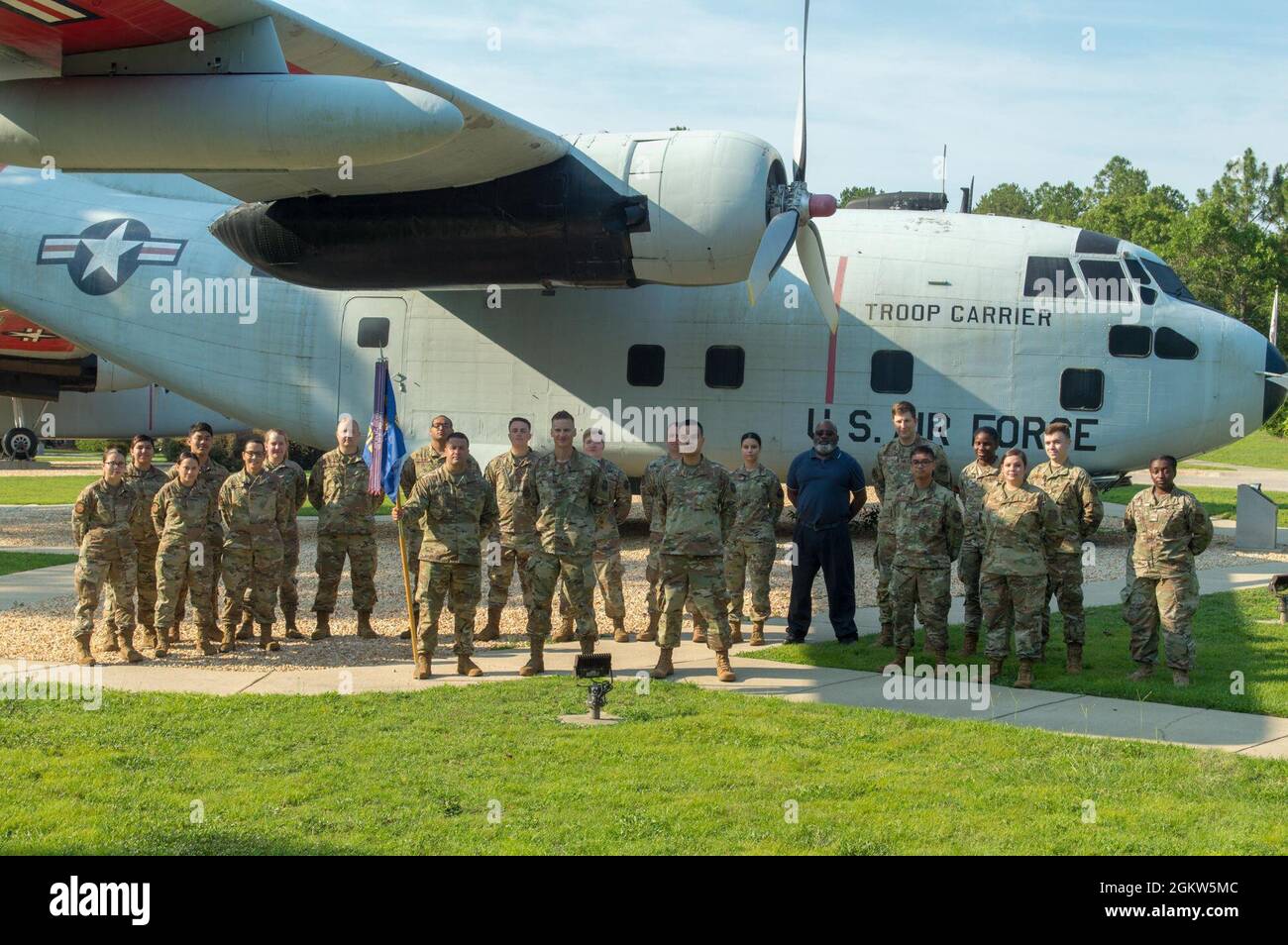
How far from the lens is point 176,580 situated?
10430 mm

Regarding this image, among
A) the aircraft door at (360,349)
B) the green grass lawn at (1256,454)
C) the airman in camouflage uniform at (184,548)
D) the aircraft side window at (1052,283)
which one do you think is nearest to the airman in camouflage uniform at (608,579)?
the airman in camouflage uniform at (184,548)

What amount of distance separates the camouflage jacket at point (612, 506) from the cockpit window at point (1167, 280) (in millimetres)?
8650

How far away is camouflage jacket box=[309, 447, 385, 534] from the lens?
37.2 ft

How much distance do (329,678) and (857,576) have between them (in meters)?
7.32

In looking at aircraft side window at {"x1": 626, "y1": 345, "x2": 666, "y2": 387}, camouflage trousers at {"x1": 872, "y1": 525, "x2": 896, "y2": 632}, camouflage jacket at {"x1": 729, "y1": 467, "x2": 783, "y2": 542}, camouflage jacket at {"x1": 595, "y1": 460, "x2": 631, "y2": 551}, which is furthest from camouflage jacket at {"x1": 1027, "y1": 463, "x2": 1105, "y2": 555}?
aircraft side window at {"x1": 626, "y1": 345, "x2": 666, "y2": 387}

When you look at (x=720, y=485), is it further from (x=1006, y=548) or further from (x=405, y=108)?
(x=405, y=108)

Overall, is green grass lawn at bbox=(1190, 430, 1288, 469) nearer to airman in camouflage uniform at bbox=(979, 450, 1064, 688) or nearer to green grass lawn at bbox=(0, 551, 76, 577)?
airman in camouflage uniform at bbox=(979, 450, 1064, 688)

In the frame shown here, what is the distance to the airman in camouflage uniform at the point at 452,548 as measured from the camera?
31.9ft

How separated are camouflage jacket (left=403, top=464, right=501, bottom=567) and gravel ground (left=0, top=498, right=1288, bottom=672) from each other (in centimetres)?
124

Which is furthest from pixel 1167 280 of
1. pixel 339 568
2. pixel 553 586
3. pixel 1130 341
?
pixel 339 568

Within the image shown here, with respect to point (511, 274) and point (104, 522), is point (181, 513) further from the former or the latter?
point (511, 274)

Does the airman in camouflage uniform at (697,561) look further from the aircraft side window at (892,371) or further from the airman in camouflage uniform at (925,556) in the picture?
the aircraft side window at (892,371)

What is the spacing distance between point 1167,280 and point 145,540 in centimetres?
1274
